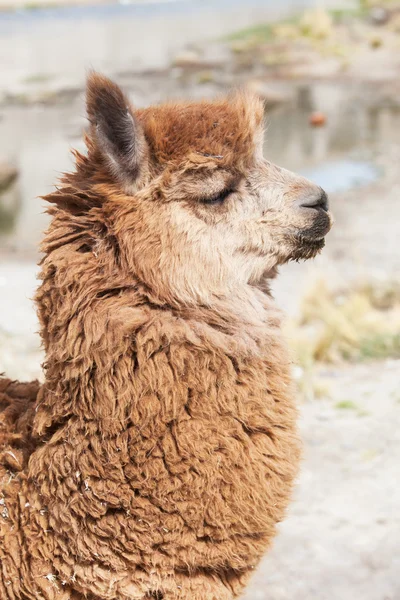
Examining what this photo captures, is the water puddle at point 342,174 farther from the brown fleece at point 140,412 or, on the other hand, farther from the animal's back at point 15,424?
the brown fleece at point 140,412

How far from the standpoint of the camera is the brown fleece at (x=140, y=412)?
8.27 ft

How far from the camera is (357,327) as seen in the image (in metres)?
7.45

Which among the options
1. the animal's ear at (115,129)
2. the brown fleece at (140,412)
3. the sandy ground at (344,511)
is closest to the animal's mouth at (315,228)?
the brown fleece at (140,412)

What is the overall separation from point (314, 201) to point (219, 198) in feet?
1.17

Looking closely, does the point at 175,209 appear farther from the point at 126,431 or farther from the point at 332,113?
the point at 332,113

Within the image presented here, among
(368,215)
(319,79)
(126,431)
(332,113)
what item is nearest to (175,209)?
(126,431)

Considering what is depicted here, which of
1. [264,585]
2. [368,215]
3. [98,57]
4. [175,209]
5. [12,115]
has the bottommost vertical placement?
[264,585]

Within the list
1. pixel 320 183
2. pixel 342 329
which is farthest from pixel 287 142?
pixel 342 329

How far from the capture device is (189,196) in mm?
2680

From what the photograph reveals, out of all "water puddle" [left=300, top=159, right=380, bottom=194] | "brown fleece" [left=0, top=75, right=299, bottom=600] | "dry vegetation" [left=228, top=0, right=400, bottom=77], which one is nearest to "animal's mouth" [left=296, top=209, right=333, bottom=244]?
"brown fleece" [left=0, top=75, right=299, bottom=600]

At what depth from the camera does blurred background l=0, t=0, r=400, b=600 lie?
169 inches

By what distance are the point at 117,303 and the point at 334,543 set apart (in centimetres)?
225

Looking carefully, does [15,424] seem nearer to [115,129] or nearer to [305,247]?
[115,129]

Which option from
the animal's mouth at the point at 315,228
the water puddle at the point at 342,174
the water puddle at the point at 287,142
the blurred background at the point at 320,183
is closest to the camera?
the animal's mouth at the point at 315,228
